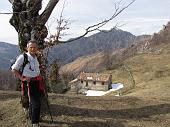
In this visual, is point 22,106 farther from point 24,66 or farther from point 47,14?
point 47,14

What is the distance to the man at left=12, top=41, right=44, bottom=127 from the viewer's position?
9.92 meters

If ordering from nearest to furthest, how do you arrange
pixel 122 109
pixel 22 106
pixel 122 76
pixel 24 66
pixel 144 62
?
pixel 24 66 → pixel 22 106 → pixel 122 109 → pixel 122 76 → pixel 144 62

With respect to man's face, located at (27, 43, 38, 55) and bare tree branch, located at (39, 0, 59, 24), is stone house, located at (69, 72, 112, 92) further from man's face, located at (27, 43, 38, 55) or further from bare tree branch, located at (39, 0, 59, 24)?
man's face, located at (27, 43, 38, 55)

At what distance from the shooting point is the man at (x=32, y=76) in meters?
9.92

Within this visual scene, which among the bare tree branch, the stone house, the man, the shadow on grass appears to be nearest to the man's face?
the man

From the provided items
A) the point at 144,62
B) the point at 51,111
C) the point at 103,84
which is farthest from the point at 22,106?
the point at 144,62

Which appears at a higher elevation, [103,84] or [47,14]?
[47,14]

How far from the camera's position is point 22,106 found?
11.5 metres

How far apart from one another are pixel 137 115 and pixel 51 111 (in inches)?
112

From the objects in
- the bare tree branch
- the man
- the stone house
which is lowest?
the stone house

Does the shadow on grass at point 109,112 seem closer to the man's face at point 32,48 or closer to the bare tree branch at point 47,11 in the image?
the man's face at point 32,48

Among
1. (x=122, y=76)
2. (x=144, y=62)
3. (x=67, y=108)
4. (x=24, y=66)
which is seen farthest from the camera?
(x=144, y=62)

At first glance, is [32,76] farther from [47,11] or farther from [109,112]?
[109,112]

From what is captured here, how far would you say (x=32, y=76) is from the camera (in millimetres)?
10031
